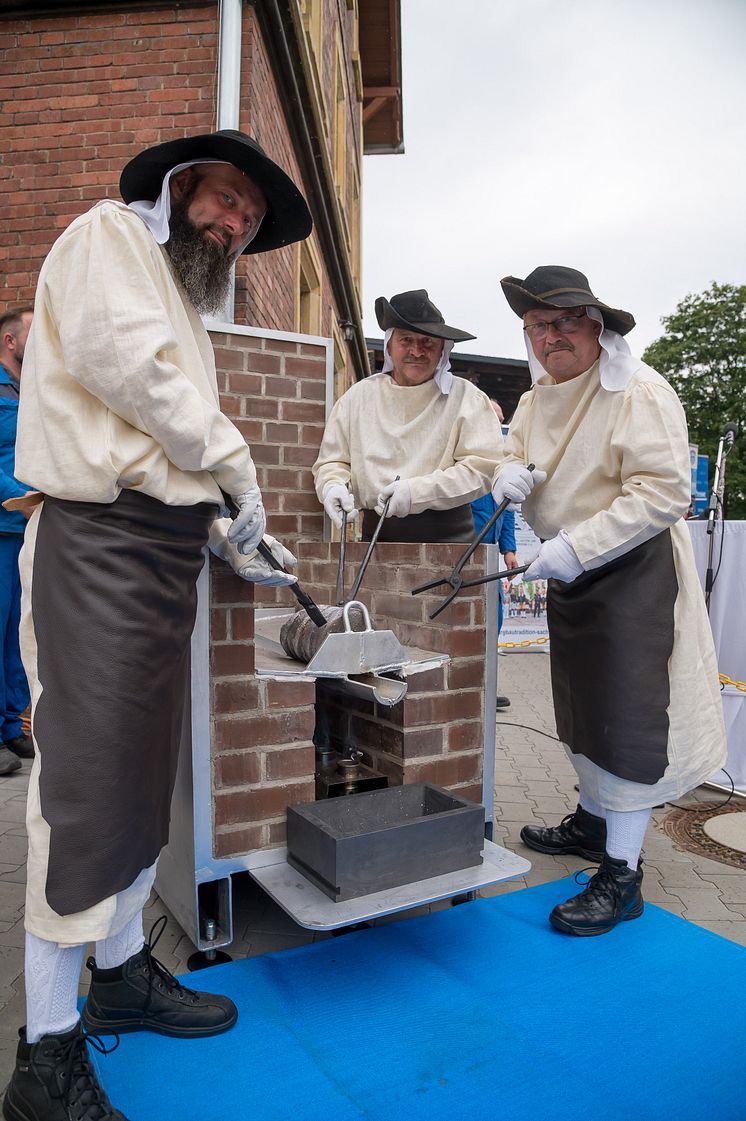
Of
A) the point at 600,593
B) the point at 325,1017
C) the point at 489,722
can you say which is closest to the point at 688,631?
the point at 600,593

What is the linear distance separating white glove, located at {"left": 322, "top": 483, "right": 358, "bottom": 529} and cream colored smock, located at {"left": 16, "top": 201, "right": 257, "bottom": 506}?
4.55 feet

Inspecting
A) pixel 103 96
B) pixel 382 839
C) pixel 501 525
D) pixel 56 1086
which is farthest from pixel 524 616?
pixel 56 1086

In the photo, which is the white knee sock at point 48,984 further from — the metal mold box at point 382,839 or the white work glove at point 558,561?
the white work glove at point 558,561

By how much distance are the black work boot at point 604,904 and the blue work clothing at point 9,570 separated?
9.80ft

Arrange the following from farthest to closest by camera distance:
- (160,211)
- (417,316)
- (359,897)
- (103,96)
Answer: (103,96), (417,316), (359,897), (160,211)

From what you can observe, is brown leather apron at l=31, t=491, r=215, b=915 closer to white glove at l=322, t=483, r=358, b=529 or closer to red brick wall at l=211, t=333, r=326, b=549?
white glove at l=322, t=483, r=358, b=529

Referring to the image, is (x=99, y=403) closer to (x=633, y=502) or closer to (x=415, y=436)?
(x=633, y=502)

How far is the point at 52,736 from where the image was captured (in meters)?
1.63

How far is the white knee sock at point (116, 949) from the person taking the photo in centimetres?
200

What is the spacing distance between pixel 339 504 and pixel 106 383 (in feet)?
5.31

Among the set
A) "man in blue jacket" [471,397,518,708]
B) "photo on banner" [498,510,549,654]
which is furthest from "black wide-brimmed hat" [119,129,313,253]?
"photo on banner" [498,510,549,654]

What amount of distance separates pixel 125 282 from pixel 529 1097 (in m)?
2.04

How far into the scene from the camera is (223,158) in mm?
1959

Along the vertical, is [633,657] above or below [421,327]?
below
